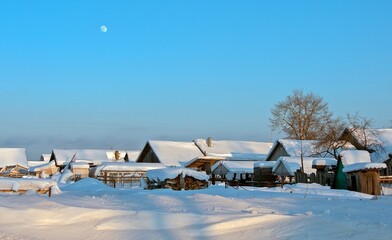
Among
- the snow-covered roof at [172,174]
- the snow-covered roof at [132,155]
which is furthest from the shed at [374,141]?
the snow-covered roof at [132,155]

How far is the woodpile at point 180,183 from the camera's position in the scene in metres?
26.3

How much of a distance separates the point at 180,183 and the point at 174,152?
3511cm

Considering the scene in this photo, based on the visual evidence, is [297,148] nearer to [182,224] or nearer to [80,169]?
[80,169]

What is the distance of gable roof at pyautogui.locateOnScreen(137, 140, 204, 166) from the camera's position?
59.0 meters

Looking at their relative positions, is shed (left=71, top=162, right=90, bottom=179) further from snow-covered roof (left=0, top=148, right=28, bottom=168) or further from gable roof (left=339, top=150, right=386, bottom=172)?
gable roof (left=339, top=150, right=386, bottom=172)

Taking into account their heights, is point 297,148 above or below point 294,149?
above

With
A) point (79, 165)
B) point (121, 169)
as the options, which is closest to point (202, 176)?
point (121, 169)

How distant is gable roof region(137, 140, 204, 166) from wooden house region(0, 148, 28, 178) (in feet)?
59.0

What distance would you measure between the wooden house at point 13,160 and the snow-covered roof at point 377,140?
44721 millimetres

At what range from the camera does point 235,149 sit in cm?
6481

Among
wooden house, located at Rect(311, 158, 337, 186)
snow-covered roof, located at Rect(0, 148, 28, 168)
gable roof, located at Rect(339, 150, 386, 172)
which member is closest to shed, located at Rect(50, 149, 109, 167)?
snow-covered roof, located at Rect(0, 148, 28, 168)

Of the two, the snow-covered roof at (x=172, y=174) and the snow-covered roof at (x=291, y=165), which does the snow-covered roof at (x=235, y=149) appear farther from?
the snow-covered roof at (x=172, y=174)

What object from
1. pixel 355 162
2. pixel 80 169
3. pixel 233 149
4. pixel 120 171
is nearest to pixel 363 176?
pixel 355 162

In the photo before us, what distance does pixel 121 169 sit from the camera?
50.3 metres
